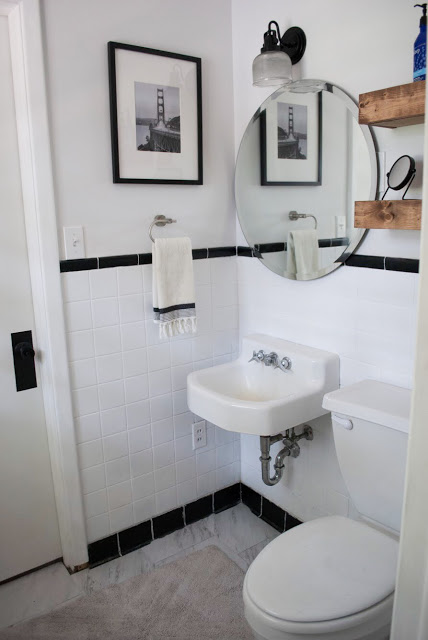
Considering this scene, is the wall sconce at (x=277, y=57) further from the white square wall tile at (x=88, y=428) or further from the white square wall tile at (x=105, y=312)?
the white square wall tile at (x=88, y=428)

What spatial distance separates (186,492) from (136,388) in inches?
22.6

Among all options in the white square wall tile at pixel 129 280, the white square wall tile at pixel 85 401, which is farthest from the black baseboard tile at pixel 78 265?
the white square wall tile at pixel 85 401

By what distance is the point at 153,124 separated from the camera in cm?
194

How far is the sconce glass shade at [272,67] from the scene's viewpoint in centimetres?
174

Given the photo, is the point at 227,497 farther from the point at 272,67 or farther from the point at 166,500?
the point at 272,67

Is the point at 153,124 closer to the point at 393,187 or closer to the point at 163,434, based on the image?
the point at 393,187

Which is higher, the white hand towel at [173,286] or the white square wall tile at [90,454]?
the white hand towel at [173,286]

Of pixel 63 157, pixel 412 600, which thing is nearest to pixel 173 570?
pixel 412 600

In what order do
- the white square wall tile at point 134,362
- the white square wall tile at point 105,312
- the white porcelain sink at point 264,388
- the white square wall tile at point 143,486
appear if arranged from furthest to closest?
the white square wall tile at point 143,486 → the white square wall tile at point 134,362 → the white square wall tile at point 105,312 → the white porcelain sink at point 264,388

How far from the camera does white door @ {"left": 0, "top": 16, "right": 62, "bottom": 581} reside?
1766 millimetres

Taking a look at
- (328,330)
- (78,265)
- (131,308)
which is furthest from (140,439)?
(328,330)

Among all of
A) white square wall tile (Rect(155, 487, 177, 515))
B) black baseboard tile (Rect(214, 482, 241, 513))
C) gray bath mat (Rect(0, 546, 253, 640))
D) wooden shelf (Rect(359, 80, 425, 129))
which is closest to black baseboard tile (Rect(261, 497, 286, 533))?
black baseboard tile (Rect(214, 482, 241, 513))

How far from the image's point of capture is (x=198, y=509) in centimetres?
235

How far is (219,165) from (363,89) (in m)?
0.70
